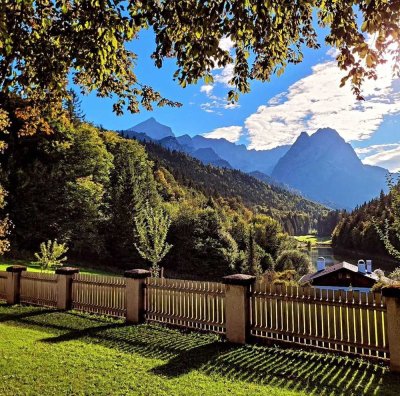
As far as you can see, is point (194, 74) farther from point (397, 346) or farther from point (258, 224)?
point (258, 224)

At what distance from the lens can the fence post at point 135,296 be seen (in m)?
11.1

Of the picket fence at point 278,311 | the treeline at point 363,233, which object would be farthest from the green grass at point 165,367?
the treeline at point 363,233

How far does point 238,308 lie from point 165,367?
262 centimetres

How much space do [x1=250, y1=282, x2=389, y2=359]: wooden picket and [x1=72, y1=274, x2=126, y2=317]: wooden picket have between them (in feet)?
14.7

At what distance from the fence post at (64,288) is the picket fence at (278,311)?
1.05 metres

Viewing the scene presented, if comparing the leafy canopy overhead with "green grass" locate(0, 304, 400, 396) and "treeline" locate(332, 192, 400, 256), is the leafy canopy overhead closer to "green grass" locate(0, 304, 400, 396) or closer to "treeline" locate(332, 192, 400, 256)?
"green grass" locate(0, 304, 400, 396)

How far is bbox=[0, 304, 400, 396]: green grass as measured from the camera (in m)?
5.95

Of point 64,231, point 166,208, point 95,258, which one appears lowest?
point 95,258

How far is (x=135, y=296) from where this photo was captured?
11.1m

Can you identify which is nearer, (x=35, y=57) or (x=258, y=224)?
(x=35, y=57)

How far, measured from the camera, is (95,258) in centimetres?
5062

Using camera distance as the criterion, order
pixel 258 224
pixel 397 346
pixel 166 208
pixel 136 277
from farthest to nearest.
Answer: pixel 258 224
pixel 166 208
pixel 136 277
pixel 397 346

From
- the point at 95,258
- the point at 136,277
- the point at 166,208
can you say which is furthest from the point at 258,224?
the point at 136,277

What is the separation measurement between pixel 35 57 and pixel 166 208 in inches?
2136
